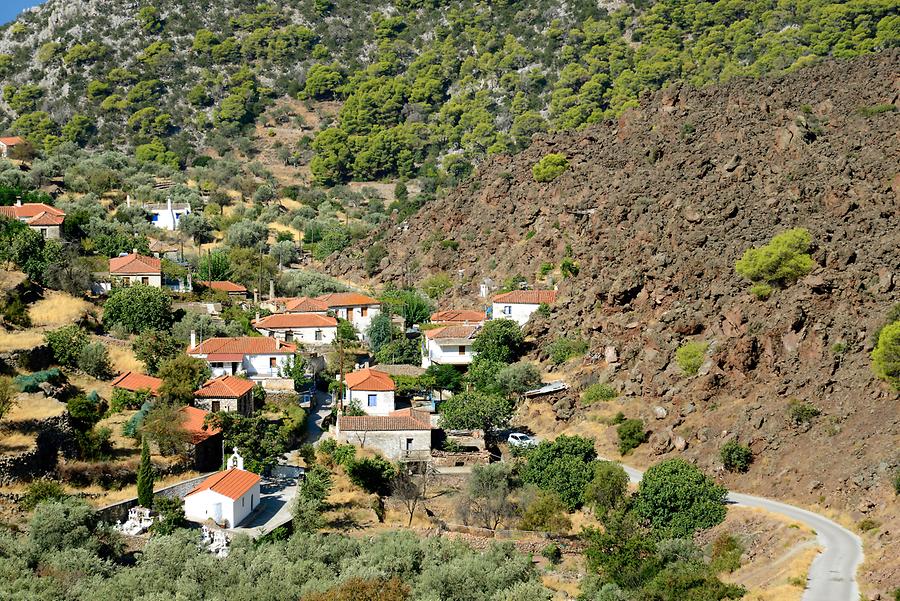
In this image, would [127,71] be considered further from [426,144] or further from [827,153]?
[827,153]

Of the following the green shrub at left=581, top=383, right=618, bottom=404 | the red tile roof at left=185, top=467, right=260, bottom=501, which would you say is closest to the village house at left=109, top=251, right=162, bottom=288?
the red tile roof at left=185, top=467, right=260, bottom=501

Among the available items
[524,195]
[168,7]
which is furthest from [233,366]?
[168,7]

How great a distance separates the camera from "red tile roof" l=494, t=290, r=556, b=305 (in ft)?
222

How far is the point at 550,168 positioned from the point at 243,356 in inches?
1268

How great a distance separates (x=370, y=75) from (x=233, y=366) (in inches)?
3446

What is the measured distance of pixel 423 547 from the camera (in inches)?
1494

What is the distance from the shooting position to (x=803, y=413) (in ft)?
155

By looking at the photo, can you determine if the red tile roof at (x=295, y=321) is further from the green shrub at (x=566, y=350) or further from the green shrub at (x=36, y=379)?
the green shrub at (x=36, y=379)

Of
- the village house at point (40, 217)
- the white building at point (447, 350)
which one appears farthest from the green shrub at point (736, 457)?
the village house at point (40, 217)

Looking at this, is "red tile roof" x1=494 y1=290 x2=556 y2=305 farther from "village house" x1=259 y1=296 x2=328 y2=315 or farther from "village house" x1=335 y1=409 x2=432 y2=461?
"village house" x1=335 y1=409 x2=432 y2=461

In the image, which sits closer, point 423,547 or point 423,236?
point 423,547

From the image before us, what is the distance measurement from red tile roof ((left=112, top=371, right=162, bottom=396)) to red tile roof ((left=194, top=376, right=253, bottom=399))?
1736 mm

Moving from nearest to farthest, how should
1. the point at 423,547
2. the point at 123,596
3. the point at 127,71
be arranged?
1. the point at 123,596
2. the point at 423,547
3. the point at 127,71

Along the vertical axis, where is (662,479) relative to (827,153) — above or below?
below
